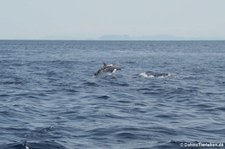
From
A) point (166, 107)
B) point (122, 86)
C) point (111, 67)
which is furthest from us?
point (111, 67)

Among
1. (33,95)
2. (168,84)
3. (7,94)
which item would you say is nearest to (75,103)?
(33,95)

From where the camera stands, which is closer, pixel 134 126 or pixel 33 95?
pixel 134 126

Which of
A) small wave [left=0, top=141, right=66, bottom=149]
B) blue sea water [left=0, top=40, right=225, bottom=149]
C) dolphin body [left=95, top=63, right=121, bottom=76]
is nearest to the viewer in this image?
small wave [left=0, top=141, right=66, bottom=149]

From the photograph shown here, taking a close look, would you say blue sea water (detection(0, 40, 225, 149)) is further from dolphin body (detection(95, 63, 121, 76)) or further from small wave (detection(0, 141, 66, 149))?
dolphin body (detection(95, 63, 121, 76))

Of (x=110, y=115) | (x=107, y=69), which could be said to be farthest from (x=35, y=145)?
(x=107, y=69)

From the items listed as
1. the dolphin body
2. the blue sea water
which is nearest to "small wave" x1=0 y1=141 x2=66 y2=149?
the blue sea water

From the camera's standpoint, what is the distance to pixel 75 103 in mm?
25422

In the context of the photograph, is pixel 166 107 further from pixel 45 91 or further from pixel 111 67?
pixel 111 67

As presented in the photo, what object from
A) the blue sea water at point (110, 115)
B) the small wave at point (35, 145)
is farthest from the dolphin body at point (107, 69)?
the small wave at point (35, 145)

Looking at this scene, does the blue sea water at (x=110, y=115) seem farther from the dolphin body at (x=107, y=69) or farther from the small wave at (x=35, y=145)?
the dolphin body at (x=107, y=69)

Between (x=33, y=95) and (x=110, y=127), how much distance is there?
38.5 feet

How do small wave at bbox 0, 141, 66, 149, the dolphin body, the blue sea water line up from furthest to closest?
1. the dolphin body
2. the blue sea water
3. small wave at bbox 0, 141, 66, 149

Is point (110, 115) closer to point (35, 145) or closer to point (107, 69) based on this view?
point (35, 145)

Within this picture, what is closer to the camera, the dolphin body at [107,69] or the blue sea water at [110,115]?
the blue sea water at [110,115]
